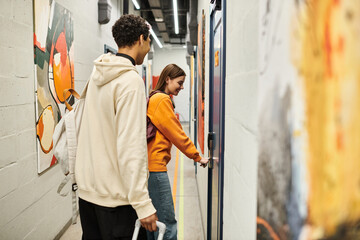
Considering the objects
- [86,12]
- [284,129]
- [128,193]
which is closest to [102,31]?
[86,12]

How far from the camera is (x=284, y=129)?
1.76 feet

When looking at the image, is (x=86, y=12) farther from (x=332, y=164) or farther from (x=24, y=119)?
(x=332, y=164)

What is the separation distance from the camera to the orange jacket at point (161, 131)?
2.05 metres

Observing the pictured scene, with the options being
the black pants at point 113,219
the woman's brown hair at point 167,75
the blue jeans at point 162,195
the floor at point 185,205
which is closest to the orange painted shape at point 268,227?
the black pants at point 113,219

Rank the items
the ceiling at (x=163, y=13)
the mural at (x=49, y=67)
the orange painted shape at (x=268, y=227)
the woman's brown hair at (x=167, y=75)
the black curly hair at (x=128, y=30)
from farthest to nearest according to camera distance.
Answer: the ceiling at (x=163, y=13) < the mural at (x=49, y=67) < the woman's brown hair at (x=167, y=75) < the black curly hair at (x=128, y=30) < the orange painted shape at (x=268, y=227)

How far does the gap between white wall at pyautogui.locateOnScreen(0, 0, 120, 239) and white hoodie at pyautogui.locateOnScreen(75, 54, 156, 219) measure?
0.86 metres

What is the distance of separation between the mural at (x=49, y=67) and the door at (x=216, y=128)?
1424 mm

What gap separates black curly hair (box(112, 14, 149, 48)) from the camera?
1.62 meters

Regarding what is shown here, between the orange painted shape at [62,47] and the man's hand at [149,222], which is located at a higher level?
the orange painted shape at [62,47]

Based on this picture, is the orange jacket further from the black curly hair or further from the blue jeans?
the black curly hair

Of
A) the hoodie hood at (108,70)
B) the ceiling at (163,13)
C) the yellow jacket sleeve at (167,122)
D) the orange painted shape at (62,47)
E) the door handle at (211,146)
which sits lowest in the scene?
the door handle at (211,146)

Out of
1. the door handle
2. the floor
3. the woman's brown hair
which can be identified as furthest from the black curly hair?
the floor

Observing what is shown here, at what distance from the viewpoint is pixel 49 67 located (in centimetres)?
279

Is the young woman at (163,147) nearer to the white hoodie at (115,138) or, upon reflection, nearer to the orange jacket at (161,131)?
the orange jacket at (161,131)
